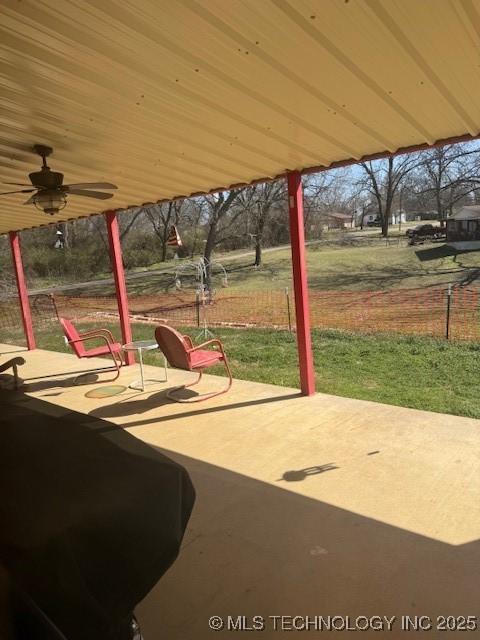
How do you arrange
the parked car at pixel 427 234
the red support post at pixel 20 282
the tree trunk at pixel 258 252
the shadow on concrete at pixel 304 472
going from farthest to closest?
the parked car at pixel 427 234 → the tree trunk at pixel 258 252 → the red support post at pixel 20 282 → the shadow on concrete at pixel 304 472

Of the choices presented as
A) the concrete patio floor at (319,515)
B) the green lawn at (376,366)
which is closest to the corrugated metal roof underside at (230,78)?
the concrete patio floor at (319,515)

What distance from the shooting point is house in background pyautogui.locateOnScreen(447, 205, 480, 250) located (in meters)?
17.0

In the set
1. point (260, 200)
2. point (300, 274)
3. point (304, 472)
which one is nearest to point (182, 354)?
point (300, 274)

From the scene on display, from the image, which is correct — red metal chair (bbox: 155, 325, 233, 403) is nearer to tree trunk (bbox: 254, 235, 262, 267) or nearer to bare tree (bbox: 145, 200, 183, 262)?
tree trunk (bbox: 254, 235, 262, 267)

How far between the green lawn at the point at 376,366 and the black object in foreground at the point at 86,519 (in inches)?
140

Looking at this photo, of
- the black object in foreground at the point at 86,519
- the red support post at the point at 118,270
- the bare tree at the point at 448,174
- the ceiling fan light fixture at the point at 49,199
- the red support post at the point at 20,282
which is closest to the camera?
the black object in foreground at the point at 86,519

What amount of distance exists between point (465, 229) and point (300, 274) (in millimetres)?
15733

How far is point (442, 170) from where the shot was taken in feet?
63.3

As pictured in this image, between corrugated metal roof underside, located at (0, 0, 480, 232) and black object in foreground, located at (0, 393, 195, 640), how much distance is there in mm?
1417

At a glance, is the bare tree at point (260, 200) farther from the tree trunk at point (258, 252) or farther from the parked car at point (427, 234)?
the parked car at point (427, 234)

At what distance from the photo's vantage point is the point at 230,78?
6.91 ft

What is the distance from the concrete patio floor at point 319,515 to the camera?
1.85 metres

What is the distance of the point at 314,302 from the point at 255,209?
31.7 feet

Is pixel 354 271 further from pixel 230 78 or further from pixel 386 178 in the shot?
pixel 230 78
